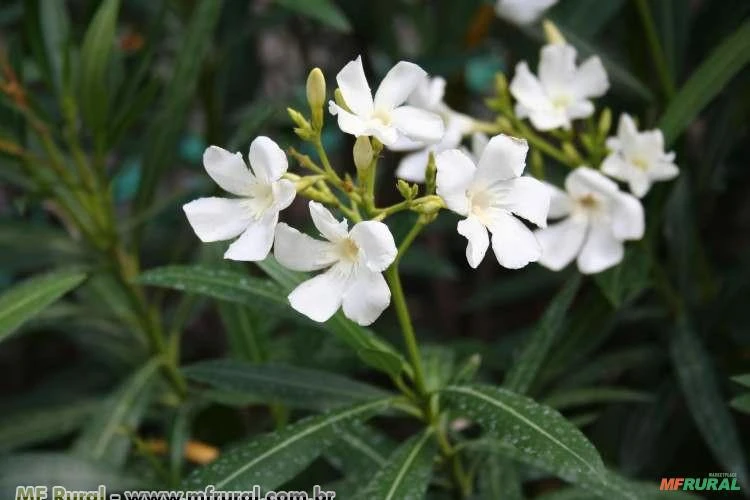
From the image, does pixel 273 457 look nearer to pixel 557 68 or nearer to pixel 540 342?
pixel 540 342

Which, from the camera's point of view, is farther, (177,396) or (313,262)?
(177,396)

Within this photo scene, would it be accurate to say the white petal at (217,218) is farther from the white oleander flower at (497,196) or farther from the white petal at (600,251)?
the white petal at (600,251)

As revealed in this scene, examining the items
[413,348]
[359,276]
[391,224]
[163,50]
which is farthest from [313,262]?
[163,50]

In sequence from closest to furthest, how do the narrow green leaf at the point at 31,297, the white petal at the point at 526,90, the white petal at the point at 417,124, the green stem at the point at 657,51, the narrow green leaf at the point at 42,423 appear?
the white petal at the point at 417,124 < the narrow green leaf at the point at 31,297 < the white petal at the point at 526,90 < the green stem at the point at 657,51 < the narrow green leaf at the point at 42,423

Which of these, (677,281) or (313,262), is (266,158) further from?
(677,281)

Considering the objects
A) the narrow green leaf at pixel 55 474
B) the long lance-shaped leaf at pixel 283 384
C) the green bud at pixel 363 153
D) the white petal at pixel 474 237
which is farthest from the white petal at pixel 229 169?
the narrow green leaf at pixel 55 474

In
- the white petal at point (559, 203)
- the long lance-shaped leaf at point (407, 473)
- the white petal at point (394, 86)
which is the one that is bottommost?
the long lance-shaped leaf at point (407, 473)

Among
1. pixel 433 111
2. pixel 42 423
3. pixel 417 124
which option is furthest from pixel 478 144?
pixel 42 423
